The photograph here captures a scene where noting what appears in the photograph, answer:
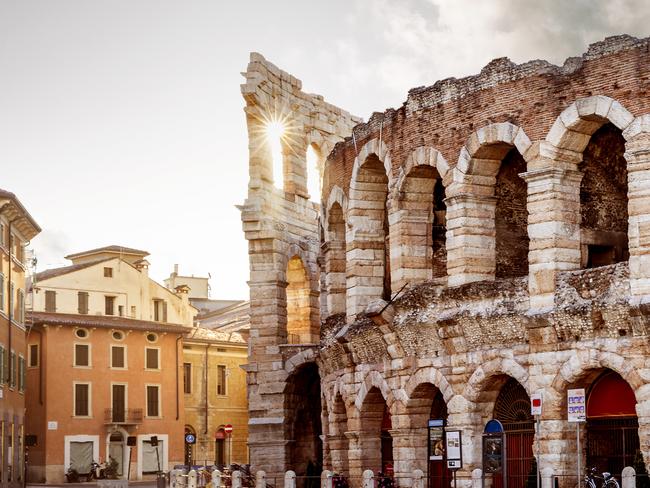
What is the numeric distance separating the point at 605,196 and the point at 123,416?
37245 millimetres

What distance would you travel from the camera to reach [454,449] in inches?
1121

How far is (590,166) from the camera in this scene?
30.2 metres

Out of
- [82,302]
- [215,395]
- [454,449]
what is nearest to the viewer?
[454,449]

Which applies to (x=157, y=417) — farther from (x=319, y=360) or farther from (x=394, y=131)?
(x=394, y=131)

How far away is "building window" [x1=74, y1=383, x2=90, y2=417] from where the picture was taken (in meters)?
61.8

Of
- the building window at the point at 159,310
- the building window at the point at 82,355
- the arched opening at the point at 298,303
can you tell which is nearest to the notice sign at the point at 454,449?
the arched opening at the point at 298,303

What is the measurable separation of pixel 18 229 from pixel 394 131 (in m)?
21.6

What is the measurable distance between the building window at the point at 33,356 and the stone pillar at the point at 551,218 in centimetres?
3664

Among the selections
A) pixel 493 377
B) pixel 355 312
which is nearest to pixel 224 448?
pixel 355 312

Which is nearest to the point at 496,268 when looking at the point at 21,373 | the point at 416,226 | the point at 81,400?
the point at 416,226

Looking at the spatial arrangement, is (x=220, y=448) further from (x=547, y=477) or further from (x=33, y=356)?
(x=547, y=477)

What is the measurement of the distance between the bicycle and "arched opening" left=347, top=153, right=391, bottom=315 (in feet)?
29.3

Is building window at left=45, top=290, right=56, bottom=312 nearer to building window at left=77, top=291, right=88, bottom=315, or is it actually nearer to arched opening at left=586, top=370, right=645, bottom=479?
building window at left=77, top=291, right=88, bottom=315

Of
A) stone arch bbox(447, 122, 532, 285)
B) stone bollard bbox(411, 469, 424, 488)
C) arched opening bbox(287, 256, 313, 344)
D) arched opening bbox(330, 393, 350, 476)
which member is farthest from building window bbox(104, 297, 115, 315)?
stone bollard bbox(411, 469, 424, 488)
